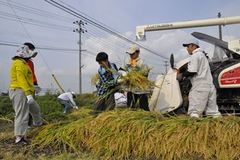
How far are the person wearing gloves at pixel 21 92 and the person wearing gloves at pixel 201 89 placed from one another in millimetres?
2597

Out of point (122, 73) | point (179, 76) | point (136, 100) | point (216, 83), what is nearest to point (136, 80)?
point (122, 73)

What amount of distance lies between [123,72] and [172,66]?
1.27 metres

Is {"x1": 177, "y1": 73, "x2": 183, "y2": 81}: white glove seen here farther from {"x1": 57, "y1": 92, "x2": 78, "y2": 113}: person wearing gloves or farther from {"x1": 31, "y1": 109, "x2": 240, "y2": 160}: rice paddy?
{"x1": 57, "y1": 92, "x2": 78, "y2": 113}: person wearing gloves

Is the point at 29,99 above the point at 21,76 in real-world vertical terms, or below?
below

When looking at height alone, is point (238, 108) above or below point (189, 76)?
below

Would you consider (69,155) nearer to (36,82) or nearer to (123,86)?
(123,86)

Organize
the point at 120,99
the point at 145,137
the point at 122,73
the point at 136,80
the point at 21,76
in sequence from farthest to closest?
the point at 120,99
the point at 122,73
the point at 136,80
the point at 21,76
the point at 145,137

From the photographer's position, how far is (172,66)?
6836mm

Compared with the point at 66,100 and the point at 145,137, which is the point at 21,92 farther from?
the point at 66,100

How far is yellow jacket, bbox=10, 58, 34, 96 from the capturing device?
5695mm

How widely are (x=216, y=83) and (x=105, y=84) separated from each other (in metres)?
1.98

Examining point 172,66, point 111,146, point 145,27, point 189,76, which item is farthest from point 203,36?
point 111,146

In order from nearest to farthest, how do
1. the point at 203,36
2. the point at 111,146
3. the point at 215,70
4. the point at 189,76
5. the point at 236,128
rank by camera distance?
the point at 236,128 → the point at 111,146 → the point at 189,76 → the point at 215,70 → the point at 203,36

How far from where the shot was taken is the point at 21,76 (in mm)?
5727
